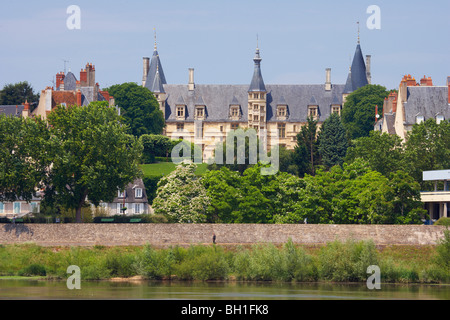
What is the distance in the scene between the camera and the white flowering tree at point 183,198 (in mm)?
72875

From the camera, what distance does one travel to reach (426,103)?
3866 inches

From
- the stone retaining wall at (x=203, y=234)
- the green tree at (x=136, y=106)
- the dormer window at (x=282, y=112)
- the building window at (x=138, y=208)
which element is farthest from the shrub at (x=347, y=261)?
the dormer window at (x=282, y=112)

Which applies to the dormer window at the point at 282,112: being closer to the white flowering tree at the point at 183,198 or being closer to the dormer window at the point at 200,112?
the dormer window at the point at 200,112

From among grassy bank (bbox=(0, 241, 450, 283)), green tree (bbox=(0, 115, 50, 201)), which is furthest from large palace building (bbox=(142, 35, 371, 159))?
grassy bank (bbox=(0, 241, 450, 283))

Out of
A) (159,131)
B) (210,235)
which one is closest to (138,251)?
(210,235)

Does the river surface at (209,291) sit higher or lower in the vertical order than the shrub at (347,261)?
lower

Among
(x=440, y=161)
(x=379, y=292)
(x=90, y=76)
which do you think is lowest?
(x=379, y=292)

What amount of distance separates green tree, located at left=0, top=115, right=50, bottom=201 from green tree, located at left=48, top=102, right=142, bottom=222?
2.38 ft

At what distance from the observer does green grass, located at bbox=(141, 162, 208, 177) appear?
338 feet

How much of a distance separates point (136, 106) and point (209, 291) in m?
73.1

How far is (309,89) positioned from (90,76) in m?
45.9

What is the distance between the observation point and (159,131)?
428 feet

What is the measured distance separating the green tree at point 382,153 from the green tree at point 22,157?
80.4ft

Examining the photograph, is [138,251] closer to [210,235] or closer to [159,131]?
[210,235]
